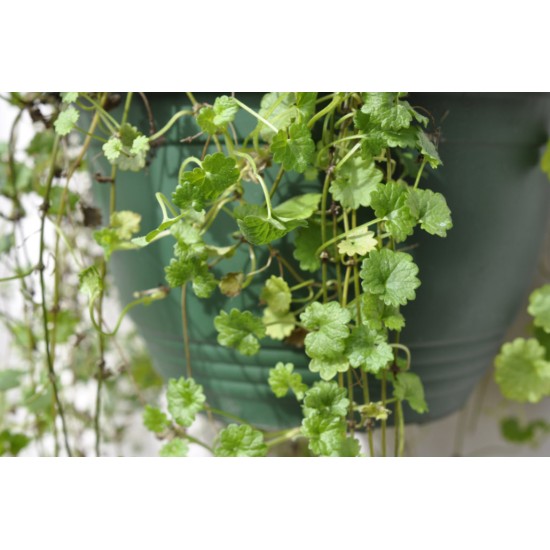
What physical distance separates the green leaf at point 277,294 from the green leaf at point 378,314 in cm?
9

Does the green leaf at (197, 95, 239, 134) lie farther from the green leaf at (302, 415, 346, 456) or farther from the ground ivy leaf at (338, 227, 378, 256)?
the green leaf at (302, 415, 346, 456)

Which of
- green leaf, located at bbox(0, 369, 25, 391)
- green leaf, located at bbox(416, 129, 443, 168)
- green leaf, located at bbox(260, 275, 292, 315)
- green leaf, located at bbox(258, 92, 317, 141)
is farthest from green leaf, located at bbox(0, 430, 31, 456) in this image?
green leaf, located at bbox(416, 129, 443, 168)

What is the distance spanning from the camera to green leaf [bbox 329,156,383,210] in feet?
2.02

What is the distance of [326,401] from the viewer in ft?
2.03

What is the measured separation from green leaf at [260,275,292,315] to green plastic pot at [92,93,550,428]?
2.2 inches

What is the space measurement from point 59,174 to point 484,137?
1.68ft

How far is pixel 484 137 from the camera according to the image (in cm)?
71

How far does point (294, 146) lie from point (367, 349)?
0.20m

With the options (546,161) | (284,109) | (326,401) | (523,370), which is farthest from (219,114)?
(523,370)

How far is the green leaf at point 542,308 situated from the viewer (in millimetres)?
813

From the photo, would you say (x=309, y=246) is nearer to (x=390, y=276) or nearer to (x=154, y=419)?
(x=390, y=276)
